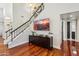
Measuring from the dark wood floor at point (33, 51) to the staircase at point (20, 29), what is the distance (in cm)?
21

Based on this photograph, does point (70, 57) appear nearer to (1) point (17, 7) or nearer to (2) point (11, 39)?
(2) point (11, 39)

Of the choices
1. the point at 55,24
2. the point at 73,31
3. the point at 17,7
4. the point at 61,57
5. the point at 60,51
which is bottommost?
the point at 61,57

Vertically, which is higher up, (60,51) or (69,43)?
(69,43)

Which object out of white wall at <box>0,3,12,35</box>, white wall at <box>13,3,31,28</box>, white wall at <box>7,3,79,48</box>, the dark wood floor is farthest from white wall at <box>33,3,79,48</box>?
white wall at <box>0,3,12,35</box>

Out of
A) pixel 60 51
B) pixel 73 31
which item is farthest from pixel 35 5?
pixel 60 51

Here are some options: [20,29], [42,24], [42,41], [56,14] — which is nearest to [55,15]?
[56,14]

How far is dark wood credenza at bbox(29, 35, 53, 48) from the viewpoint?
214 centimetres

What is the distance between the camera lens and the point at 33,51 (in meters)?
2.21

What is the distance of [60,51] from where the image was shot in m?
2.18

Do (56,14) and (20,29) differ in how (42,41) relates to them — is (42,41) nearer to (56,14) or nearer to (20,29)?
(20,29)

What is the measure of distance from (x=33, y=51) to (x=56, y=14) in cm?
90

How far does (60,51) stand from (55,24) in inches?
22.5

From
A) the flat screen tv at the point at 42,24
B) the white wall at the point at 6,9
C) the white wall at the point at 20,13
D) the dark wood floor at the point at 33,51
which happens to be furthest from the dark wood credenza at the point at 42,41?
the white wall at the point at 6,9

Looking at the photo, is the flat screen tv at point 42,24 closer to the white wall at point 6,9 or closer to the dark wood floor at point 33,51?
the dark wood floor at point 33,51
